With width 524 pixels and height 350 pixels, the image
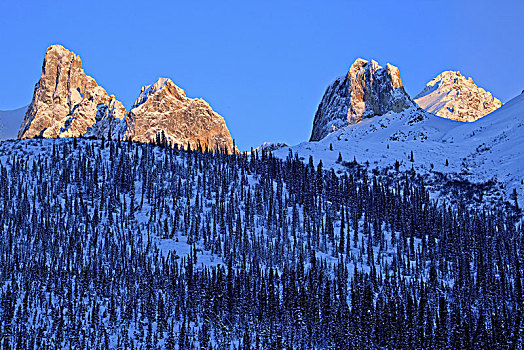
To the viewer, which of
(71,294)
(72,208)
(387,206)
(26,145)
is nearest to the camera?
(71,294)

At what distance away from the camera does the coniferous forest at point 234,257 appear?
112562mm

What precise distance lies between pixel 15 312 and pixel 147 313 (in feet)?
68.2

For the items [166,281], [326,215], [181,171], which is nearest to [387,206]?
[326,215]

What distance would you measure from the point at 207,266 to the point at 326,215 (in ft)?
119

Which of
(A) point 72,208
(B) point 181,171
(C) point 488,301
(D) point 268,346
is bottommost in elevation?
(D) point 268,346

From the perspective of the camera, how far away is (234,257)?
136 metres

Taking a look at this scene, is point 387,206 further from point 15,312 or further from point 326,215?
point 15,312

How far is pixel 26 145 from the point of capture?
596ft

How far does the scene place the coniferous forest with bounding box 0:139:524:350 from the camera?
11256 centimetres

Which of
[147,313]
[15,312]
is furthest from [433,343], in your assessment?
[15,312]

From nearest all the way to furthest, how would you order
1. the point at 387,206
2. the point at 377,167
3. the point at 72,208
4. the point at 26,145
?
1. the point at 72,208
2. the point at 387,206
3. the point at 26,145
4. the point at 377,167

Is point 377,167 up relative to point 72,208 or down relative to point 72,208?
up

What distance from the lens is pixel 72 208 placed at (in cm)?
14838

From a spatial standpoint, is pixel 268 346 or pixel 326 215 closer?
pixel 268 346
